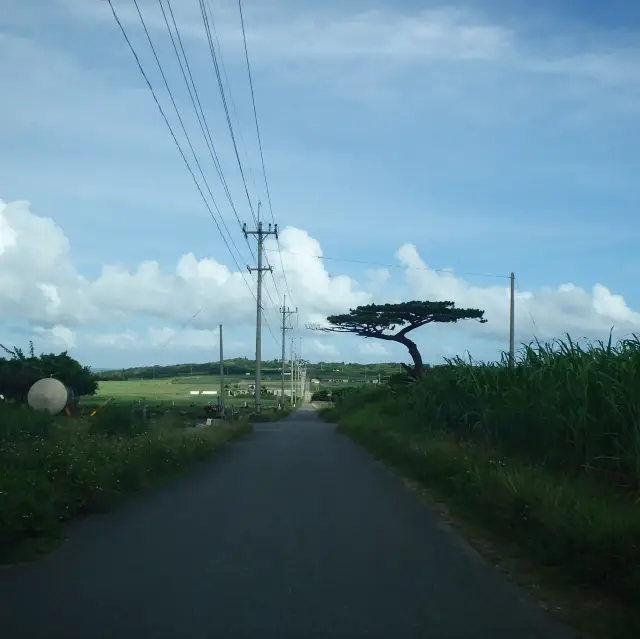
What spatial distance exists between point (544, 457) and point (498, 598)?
635cm

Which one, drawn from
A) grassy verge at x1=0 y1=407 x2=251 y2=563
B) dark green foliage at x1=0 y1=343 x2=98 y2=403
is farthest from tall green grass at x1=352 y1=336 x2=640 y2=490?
dark green foliage at x1=0 y1=343 x2=98 y2=403

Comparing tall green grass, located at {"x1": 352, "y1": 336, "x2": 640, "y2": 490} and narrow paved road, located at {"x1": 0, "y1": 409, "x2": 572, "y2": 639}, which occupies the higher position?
tall green grass, located at {"x1": 352, "y1": 336, "x2": 640, "y2": 490}

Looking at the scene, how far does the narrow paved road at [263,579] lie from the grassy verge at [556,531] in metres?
0.37

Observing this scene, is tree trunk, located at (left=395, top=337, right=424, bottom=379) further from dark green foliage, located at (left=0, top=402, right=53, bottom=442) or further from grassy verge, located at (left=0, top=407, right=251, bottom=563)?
dark green foliage, located at (left=0, top=402, right=53, bottom=442)

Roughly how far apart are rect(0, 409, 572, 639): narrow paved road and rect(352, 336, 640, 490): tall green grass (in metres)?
2.33

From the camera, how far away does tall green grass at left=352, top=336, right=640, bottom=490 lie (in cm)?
1174

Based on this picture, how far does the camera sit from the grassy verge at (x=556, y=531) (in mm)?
7742

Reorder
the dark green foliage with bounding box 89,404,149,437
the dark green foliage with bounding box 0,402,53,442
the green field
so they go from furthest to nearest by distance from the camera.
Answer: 1. the green field
2. the dark green foliage with bounding box 89,404,149,437
3. the dark green foliage with bounding box 0,402,53,442

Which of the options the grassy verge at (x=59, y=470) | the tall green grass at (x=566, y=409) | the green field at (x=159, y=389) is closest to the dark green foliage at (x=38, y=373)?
the green field at (x=159, y=389)

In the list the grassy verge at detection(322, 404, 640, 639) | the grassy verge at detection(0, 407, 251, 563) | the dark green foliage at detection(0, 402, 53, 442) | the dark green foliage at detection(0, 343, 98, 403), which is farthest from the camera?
the dark green foliage at detection(0, 343, 98, 403)

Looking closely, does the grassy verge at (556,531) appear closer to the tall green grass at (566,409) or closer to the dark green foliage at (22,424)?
the tall green grass at (566,409)

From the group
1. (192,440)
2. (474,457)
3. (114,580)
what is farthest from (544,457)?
(192,440)

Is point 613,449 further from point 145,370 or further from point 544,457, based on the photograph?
point 145,370

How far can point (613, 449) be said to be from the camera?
12.2 meters
